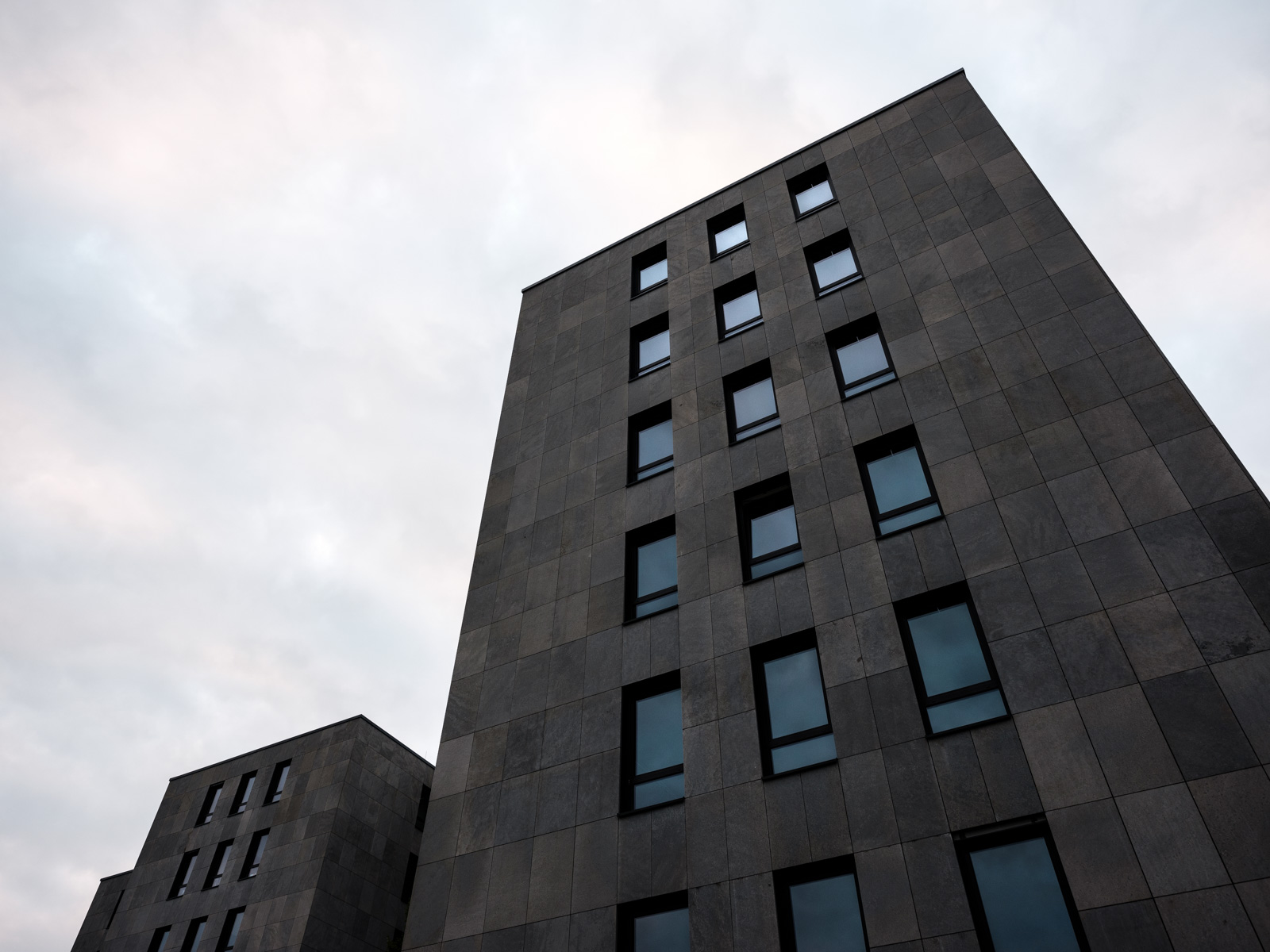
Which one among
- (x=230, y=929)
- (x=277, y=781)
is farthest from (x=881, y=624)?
(x=277, y=781)

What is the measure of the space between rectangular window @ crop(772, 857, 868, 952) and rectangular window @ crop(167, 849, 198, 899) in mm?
42630

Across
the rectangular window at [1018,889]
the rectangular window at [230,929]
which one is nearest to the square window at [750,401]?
the rectangular window at [1018,889]

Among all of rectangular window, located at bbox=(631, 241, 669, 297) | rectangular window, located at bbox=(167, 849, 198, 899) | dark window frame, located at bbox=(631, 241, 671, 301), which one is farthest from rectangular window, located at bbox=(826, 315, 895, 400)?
rectangular window, located at bbox=(167, 849, 198, 899)

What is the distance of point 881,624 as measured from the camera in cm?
1647

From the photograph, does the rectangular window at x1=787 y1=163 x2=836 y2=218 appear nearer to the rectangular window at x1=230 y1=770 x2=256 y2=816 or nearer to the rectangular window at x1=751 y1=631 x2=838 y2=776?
the rectangular window at x1=751 y1=631 x2=838 y2=776

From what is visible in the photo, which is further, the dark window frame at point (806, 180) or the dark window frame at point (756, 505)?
the dark window frame at point (806, 180)

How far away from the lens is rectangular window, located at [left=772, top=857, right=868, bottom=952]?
13.9 m

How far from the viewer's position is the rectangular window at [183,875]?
45.6 m

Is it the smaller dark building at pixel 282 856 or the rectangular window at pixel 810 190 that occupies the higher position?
the rectangular window at pixel 810 190

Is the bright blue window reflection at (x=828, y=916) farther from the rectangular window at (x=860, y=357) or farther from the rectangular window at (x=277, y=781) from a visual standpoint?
the rectangular window at (x=277, y=781)

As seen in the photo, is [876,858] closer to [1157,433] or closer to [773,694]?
[773,694]

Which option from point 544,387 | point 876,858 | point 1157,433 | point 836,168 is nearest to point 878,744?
point 876,858

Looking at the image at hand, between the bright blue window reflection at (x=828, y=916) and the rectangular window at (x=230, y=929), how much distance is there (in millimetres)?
37002

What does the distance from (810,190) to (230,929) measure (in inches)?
1668
